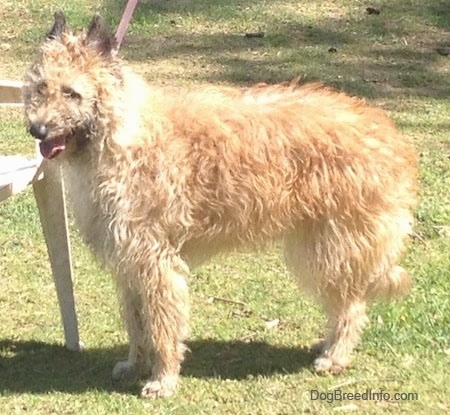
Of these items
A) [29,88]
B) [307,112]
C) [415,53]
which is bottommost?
[415,53]

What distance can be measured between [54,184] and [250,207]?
1.04m

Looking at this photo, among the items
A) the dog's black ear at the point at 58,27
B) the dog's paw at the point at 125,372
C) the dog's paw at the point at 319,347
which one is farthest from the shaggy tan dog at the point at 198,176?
the dog's paw at the point at 319,347

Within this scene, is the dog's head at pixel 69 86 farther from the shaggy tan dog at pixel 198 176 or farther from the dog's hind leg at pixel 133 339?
the dog's hind leg at pixel 133 339

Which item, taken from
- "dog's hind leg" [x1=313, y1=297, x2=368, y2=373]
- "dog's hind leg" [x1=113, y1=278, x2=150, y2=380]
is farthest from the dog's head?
"dog's hind leg" [x1=313, y1=297, x2=368, y2=373]

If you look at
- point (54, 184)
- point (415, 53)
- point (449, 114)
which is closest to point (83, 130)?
point (54, 184)

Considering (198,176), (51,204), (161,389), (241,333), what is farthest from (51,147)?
(241,333)

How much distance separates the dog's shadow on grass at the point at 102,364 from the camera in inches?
187

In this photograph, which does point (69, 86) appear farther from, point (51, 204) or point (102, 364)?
point (102, 364)

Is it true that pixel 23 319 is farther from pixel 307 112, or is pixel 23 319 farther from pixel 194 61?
pixel 194 61

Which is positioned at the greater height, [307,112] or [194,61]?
[307,112]

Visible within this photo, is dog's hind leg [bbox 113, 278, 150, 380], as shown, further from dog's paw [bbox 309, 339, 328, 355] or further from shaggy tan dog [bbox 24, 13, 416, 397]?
dog's paw [bbox 309, 339, 328, 355]

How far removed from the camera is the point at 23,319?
5.43 meters

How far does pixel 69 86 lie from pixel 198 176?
2.28 feet

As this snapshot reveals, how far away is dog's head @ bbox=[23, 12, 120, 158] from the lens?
157 inches
